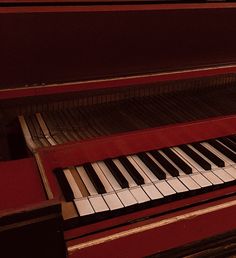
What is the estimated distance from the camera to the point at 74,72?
147 cm

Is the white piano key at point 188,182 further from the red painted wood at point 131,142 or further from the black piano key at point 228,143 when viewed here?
the black piano key at point 228,143

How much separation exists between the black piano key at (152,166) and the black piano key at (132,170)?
0.07 m

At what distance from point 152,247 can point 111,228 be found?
0.17 m

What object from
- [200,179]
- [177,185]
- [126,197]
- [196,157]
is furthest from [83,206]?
[196,157]

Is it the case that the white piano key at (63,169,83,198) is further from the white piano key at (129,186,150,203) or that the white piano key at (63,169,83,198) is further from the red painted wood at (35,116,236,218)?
the white piano key at (129,186,150,203)

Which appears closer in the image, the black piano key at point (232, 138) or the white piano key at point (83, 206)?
the white piano key at point (83, 206)

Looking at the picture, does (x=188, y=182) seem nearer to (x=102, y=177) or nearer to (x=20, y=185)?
(x=102, y=177)

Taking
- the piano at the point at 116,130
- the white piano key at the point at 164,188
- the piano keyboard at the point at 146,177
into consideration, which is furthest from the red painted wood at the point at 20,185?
the white piano key at the point at 164,188

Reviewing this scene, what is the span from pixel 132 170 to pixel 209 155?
1.28ft

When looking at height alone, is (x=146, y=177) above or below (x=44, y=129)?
below

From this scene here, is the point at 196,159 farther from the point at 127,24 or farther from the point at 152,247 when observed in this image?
the point at 127,24

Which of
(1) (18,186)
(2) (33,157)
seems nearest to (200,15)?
(2) (33,157)

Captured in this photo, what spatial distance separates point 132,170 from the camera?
1.30 meters

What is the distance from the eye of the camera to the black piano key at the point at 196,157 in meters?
1.35
